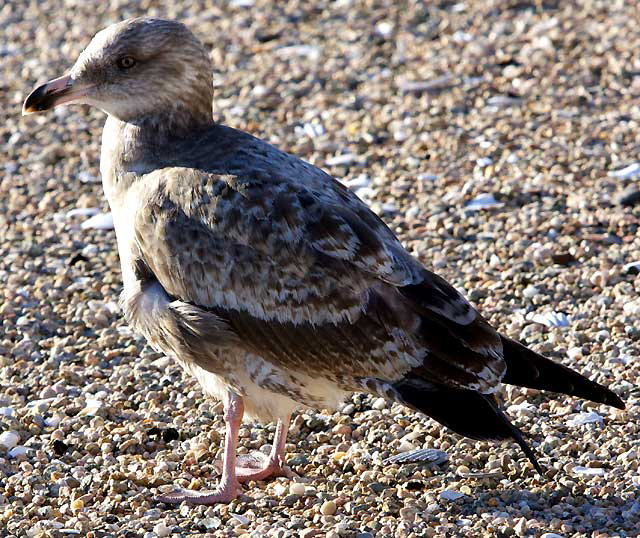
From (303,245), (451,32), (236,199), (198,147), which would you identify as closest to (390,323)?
(303,245)

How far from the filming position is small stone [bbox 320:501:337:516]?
5254 mm

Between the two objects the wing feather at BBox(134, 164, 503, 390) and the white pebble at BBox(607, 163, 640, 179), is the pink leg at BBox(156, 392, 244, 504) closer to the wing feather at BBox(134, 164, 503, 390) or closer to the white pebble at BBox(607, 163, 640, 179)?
the wing feather at BBox(134, 164, 503, 390)

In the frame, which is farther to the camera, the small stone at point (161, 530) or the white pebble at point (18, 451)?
the white pebble at point (18, 451)

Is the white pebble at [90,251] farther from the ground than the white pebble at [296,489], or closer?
farther from the ground

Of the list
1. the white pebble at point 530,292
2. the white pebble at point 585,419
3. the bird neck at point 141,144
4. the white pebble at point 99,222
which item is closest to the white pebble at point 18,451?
the bird neck at point 141,144

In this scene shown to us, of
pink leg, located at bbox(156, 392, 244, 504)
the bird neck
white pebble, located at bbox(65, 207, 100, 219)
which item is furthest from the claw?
white pebble, located at bbox(65, 207, 100, 219)

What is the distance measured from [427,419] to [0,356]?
242cm

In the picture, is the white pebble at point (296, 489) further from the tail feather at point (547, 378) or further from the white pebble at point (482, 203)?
the white pebble at point (482, 203)

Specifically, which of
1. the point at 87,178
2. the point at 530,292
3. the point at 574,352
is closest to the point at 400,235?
the point at 530,292

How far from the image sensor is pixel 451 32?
1060 centimetres

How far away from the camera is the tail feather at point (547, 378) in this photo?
17.7 ft

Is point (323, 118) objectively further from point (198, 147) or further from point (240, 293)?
point (240, 293)

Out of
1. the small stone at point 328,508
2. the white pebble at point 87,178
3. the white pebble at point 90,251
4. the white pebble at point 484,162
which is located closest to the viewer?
the small stone at point 328,508

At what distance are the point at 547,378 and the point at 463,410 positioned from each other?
540mm
